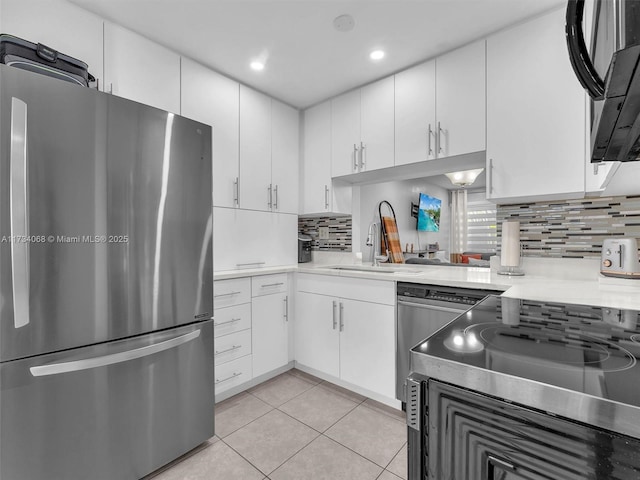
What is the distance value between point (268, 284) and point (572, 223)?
2.06m


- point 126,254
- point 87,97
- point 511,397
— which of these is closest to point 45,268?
point 126,254

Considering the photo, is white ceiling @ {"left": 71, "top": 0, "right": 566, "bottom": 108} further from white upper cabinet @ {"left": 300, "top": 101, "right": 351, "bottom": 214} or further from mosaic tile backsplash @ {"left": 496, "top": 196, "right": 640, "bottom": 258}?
mosaic tile backsplash @ {"left": 496, "top": 196, "right": 640, "bottom": 258}

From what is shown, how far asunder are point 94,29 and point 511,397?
2.46 meters

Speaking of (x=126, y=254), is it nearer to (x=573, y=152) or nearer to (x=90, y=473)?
(x=90, y=473)

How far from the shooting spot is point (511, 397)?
1.71 feet

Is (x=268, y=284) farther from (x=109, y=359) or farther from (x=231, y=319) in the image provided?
(x=109, y=359)

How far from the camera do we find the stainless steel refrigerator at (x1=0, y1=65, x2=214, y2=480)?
3.57ft

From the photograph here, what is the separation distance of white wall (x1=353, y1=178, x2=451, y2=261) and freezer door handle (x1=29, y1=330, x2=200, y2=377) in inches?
69.8

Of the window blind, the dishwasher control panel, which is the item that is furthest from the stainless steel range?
the window blind

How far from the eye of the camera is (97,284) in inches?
49.3

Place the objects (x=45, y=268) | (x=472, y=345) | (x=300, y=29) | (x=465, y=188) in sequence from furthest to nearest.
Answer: (x=465, y=188) → (x=300, y=29) → (x=45, y=268) → (x=472, y=345)

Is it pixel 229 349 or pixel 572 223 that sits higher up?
pixel 572 223

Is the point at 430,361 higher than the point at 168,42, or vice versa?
the point at 168,42

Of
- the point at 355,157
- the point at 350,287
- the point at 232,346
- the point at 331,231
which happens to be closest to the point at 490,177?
the point at 355,157
